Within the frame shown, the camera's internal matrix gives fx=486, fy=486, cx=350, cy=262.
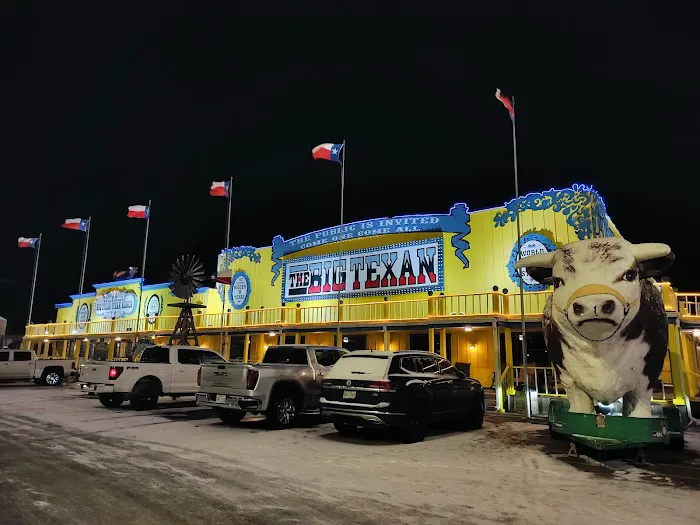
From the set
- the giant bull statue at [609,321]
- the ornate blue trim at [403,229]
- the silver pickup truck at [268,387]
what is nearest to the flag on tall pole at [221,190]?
the ornate blue trim at [403,229]

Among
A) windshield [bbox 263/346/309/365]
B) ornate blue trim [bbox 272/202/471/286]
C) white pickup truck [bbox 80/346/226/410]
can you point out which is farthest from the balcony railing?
white pickup truck [bbox 80/346/226/410]

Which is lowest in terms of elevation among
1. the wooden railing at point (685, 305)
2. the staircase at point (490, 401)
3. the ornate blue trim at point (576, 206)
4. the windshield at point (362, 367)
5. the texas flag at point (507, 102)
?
the staircase at point (490, 401)

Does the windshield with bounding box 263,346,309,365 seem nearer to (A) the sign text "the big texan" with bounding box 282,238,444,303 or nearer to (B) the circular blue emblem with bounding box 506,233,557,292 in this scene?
(A) the sign text "the big texan" with bounding box 282,238,444,303

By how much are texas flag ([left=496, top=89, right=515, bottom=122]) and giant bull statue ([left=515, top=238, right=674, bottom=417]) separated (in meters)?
10.6

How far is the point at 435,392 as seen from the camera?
9.90 metres

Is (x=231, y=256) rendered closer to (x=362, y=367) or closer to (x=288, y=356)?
(x=288, y=356)

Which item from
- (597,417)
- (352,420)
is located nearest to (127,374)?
(352,420)

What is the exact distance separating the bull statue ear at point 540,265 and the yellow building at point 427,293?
6.48m

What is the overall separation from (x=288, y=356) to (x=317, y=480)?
608 centimetres

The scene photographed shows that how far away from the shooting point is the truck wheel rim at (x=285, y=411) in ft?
34.9

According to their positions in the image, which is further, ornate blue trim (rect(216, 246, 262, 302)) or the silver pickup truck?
ornate blue trim (rect(216, 246, 262, 302))

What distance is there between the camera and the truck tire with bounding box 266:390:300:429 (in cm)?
1046

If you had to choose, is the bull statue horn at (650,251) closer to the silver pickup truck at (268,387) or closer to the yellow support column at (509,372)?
the silver pickup truck at (268,387)

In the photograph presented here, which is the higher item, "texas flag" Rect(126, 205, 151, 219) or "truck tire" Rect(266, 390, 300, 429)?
"texas flag" Rect(126, 205, 151, 219)
